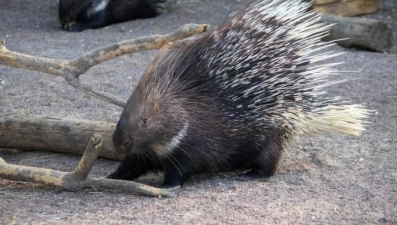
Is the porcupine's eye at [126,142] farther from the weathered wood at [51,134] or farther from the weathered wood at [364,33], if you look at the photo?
the weathered wood at [364,33]

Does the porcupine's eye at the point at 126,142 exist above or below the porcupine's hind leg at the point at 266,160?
above

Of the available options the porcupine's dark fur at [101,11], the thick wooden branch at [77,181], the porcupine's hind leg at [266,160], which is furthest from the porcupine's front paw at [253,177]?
the porcupine's dark fur at [101,11]

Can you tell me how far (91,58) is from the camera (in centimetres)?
390

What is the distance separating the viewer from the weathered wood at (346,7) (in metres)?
7.36

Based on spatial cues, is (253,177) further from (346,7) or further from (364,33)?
(346,7)

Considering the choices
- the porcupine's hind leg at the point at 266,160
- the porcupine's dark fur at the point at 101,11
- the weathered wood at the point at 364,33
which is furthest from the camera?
the porcupine's dark fur at the point at 101,11

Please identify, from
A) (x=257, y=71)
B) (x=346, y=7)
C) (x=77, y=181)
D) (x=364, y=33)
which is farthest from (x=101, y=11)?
(x=77, y=181)

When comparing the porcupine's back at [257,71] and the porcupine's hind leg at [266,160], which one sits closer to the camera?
the porcupine's back at [257,71]

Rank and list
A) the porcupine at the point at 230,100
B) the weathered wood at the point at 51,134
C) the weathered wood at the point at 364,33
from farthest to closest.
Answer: the weathered wood at the point at 364,33
the weathered wood at the point at 51,134
the porcupine at the point at 230,100

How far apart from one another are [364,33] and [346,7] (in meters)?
1.01

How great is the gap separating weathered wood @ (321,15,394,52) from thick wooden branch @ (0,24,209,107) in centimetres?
315

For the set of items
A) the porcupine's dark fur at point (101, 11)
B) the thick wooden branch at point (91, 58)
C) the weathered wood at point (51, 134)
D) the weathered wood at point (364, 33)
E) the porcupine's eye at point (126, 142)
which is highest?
the thick wooden branch at point (91, 58)

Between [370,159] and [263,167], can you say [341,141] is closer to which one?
[370,159]

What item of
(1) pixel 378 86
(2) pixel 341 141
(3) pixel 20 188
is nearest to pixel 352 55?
(1) pixel 378 86
